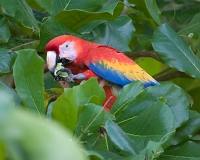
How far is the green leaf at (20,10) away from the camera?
49.1 inches

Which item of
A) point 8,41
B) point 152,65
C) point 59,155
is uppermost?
point 59,155

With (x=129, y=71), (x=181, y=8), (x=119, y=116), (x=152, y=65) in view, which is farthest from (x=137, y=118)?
(x=152, y=65)

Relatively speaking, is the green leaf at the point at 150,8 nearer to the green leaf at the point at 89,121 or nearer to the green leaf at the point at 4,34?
the green leaf at the point at 4,34

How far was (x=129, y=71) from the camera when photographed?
1.36m

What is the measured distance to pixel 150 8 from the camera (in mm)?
1316

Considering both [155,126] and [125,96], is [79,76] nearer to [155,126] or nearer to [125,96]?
[125,96]

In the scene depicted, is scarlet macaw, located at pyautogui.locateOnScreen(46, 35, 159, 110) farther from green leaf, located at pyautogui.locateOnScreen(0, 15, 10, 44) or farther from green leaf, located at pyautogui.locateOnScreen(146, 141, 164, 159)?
green leaf, located at pyautogui.locateOnScreen(146, 141, 164, 159)

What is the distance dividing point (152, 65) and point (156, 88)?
3.45ft

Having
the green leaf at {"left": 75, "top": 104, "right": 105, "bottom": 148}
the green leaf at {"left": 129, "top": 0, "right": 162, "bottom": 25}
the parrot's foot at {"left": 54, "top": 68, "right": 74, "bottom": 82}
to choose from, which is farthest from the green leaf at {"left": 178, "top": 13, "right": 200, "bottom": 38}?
the green leaf at {"left": 75, "top": 104, "right": 105, "bottom": 148}

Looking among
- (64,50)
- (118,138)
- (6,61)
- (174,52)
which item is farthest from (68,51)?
(118,138)

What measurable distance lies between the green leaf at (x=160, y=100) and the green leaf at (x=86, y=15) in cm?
27

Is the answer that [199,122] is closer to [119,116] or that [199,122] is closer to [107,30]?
[119,116]

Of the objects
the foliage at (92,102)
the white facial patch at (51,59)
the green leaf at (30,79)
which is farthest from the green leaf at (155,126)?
the white facial patch at (51,59)

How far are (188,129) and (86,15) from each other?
438 millimetres
